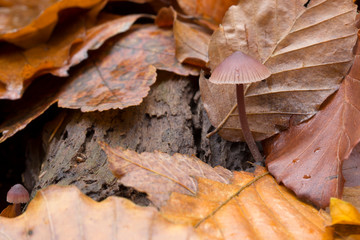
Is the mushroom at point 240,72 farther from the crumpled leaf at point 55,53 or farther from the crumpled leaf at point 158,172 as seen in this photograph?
the crumpled leaf at point 55,53

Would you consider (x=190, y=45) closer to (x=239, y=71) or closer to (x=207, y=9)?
(x=207, y=9)

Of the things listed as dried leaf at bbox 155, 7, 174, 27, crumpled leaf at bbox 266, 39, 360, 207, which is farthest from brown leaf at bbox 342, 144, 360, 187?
dried leaf at bbox 155, 7, 174, 27

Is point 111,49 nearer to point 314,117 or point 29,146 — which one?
point 29,146

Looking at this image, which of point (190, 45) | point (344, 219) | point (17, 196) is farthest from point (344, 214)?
point (17, 196)

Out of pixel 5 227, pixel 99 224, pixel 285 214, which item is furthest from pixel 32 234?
pixel 285 214

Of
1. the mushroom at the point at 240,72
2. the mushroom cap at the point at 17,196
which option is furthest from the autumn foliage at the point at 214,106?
the mushroom cap at the point at 17,196
